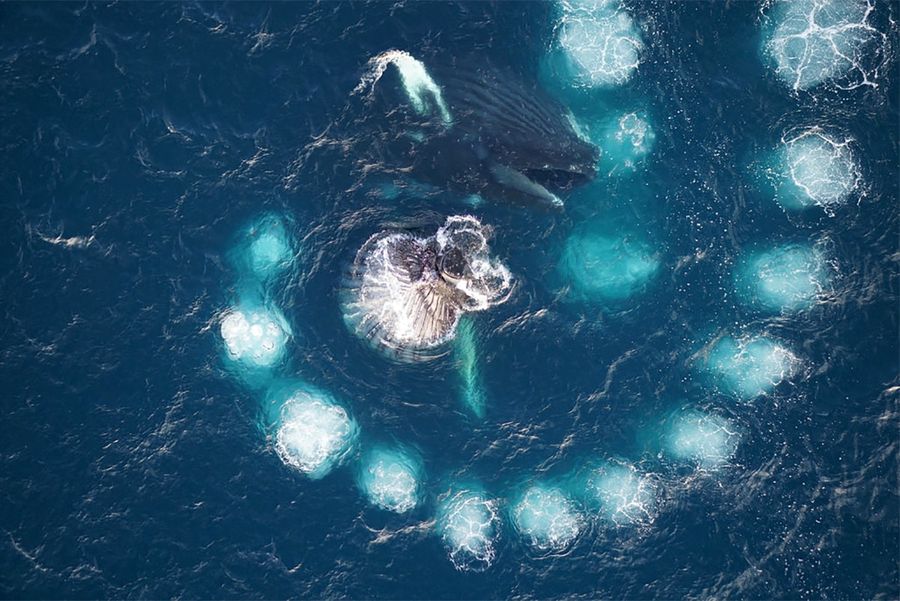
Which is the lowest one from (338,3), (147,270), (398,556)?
(398,556)

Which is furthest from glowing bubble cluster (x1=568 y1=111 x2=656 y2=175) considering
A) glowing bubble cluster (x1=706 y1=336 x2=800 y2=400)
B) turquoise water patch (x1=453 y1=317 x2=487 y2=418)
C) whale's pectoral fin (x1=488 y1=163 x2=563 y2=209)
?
turquoise water patch (x1=453 y1=317 x2=487 y2=418)

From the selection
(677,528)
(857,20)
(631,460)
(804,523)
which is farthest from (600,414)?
(857,20)

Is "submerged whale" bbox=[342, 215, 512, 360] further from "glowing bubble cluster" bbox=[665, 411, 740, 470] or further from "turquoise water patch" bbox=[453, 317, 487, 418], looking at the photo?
"glowing bubble cluster" bbox=[665, 411, 740, 470]

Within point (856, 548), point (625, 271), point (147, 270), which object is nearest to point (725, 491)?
point (856, 548)

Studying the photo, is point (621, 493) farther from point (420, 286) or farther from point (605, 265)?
point (420, 286)

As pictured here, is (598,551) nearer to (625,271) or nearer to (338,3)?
(625,271)

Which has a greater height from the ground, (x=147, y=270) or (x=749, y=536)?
(x=147, y=270)

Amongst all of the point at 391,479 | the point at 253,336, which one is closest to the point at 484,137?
the point at 253,336

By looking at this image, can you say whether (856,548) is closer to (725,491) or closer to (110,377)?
(725,491)
